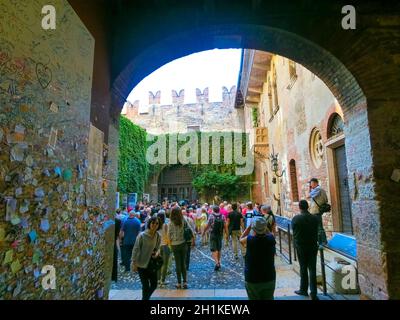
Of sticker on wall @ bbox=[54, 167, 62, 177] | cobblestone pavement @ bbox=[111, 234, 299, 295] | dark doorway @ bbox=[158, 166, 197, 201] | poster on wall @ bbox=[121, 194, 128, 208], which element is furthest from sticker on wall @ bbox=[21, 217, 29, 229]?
dark doorway @ bbox=[158, 166, 197, 201]

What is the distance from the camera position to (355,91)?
3697mm

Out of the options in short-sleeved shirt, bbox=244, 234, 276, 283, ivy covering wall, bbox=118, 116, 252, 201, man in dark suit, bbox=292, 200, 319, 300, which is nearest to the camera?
short-sleeved shirt, bbox=244, 234, 276, 283

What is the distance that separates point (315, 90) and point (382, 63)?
159 inches

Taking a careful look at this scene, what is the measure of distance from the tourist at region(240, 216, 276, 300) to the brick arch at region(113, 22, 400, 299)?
56.3 inches

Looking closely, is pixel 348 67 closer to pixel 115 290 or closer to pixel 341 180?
pixel 341 180

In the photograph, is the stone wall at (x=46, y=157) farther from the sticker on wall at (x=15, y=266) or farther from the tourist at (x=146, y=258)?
the tourist at (x=146, y=258)

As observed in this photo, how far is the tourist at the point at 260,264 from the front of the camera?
9.81 ft

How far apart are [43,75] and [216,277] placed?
4962 mm

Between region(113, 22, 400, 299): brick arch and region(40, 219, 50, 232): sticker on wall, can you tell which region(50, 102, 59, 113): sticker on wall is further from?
region(113, 22, 400, 299): brick arch

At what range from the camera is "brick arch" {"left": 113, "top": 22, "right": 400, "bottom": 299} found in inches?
132

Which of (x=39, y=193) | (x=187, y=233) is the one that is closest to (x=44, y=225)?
(x=39, y=193)

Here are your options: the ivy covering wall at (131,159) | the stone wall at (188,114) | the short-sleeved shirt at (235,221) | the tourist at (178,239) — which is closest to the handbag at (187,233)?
the tourist at (178,239)

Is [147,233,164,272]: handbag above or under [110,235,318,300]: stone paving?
above

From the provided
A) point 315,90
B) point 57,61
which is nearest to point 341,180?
point 315,90
